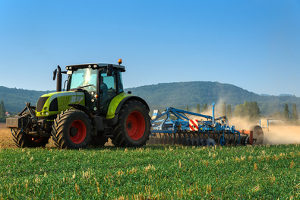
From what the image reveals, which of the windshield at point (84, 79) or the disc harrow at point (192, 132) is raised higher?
the windshield at point (84, 79)

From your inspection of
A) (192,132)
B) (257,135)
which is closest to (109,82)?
(192,132)

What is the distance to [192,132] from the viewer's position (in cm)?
1513

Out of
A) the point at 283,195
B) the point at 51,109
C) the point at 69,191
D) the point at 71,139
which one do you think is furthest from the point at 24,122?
the point at 283,195

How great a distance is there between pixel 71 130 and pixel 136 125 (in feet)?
9.51

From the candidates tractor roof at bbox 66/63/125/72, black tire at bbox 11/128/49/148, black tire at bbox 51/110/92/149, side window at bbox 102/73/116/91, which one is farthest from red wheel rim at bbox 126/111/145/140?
black tire at bbox 11/128/49/148

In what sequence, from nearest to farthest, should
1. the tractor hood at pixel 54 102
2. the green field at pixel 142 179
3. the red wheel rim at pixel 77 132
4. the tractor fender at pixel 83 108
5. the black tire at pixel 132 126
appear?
the green field at pixel 142 179, the red wheel rim at pixel 77 132, the tractor hood at pixel 54 102, the tractor fender at pixel 83 108, the black tire at pixel 132 126

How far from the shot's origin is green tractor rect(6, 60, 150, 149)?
10219 millimetres

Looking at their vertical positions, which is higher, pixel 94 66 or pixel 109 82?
pixel 94 66

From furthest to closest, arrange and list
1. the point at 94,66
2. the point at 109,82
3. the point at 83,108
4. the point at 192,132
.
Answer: the point at 192,132 < the point at 109,82 < the point at 94,66 < the point at 83,108

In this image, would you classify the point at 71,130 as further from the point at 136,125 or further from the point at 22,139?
the point at 136,125

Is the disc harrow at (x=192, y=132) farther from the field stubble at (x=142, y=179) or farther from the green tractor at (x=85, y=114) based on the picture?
the field stubble at (x=142, y=179)

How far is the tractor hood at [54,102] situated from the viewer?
34.3ft

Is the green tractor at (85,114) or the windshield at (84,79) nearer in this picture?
the green tractor at (85,114)

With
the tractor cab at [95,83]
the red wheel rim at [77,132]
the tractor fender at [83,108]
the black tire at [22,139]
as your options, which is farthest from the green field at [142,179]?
the tractor cab at [95,83]
